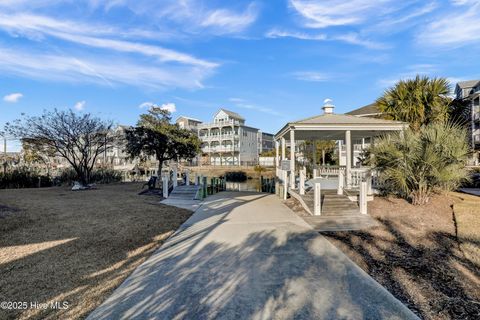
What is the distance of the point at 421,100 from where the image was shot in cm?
1472

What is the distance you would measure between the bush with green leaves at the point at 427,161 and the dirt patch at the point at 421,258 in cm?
66

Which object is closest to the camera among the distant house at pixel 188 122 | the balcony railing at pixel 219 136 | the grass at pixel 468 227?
the grass at pixel 468 227

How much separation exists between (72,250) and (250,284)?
3.97m

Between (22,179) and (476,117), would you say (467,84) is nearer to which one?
(476,117)

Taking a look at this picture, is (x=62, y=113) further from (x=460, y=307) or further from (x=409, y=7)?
Answer: (x=460, y=307)

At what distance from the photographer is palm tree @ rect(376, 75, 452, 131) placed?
14617mm

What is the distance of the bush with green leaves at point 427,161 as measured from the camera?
965 centimetres

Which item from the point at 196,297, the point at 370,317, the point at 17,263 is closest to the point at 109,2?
A: the point at 17,263

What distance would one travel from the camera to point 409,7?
1229cm

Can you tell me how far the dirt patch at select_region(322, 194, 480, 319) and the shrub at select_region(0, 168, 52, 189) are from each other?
21538mm

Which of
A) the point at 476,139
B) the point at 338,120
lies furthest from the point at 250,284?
the point at 476,139

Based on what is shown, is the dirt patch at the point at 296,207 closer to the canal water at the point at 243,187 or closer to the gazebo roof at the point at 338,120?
the gazebo roof at the point at 338,120

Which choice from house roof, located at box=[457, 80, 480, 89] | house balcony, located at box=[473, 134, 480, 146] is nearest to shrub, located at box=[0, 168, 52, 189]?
house balcony, located at box=[473, 134, 480, 146]

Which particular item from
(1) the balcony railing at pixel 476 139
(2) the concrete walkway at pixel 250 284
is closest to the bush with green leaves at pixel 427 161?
(2) the concrete walkway at pixel 250 284
